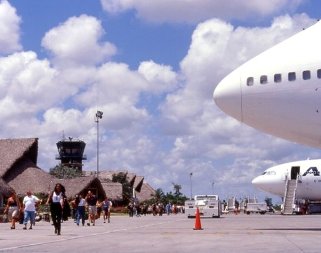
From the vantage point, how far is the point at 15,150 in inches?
2867

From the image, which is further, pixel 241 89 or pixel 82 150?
pixel 82 150

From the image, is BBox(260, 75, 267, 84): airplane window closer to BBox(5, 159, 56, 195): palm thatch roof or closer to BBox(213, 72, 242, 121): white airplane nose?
BBox(213, 72, 242, 121): white airplane nose

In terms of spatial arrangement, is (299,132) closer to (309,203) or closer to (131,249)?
(131,249)

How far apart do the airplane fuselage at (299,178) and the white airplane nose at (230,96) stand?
4132 centimetres

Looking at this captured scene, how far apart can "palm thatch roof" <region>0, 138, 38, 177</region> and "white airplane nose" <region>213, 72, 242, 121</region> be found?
48.6 metres

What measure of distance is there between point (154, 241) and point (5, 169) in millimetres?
54294

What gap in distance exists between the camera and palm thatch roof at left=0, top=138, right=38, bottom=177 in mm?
70269

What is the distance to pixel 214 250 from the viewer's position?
13.4m

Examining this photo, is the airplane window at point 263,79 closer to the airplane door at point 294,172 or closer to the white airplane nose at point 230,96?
the white airplane nose at point 230,96

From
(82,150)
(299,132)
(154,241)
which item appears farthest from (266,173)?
(82,150)

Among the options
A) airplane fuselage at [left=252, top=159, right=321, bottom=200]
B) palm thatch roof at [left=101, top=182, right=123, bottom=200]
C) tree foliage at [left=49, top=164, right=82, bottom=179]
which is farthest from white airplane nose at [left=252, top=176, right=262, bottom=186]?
A: tree foliage at [left=49, top=164, right=82, bottom=179]

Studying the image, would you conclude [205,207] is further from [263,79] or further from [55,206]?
[55,206]

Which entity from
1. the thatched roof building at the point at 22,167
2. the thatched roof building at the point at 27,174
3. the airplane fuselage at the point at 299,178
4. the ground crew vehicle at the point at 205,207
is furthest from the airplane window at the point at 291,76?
the thatched roof building at the point at 22,167

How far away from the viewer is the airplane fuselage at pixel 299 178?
63.3 meters
